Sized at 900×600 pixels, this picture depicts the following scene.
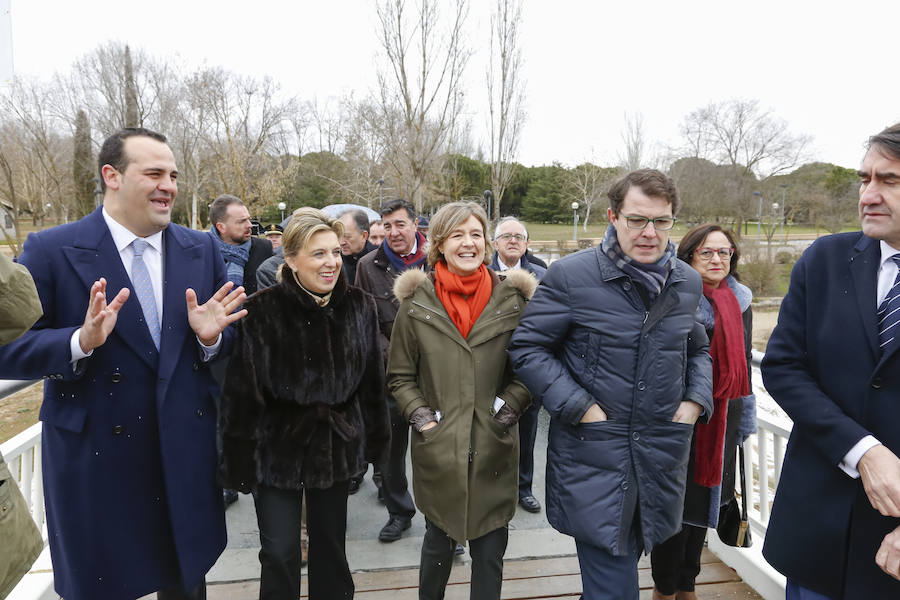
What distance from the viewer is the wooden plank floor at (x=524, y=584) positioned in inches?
109

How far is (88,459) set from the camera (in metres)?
1.98

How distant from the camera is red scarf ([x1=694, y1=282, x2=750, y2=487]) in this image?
8.41 ft

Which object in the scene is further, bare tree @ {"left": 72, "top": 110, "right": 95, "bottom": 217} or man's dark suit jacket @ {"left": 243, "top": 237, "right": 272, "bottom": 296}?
bare tree @ {"left": 72, "top": 110, "right": 95, "bottom": 217}

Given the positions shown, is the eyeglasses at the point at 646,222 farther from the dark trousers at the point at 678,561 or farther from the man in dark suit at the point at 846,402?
the dark trousers at the point at 678,561

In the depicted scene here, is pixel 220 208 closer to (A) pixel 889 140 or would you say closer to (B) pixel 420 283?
(B) pixel 420 283

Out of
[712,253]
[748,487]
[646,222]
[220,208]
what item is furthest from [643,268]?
[220,208]

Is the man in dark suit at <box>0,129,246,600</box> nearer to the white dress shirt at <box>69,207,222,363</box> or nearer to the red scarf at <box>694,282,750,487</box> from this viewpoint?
the white dress shirt at <box>69,207,222,363</box>

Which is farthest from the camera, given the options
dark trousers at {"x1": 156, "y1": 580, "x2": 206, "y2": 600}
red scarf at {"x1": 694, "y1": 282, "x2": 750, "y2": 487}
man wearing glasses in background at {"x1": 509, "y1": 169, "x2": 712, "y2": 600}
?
red scarf at {"x1": 694, "y1": 282, "x2": 750, "y2": 487}

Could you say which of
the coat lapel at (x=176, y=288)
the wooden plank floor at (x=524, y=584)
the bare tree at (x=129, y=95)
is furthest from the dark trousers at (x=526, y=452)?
the bare tree at (x=129, y=95)

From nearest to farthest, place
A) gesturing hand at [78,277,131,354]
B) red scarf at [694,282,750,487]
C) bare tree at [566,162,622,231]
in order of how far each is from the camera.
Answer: gesturing hand at [78,277,131,354] → red scarf at [694,282,750,487] → bare tree at [566,162,622,231]

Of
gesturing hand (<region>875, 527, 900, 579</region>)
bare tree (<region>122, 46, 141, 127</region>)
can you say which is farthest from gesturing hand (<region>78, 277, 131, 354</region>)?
bare tree (<region>122, 46, 141, 127</region>)

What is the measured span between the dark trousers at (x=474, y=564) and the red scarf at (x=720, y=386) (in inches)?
40.1

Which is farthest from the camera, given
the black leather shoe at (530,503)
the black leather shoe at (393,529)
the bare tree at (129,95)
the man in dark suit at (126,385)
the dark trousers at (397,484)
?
the bare tree at (129,95)

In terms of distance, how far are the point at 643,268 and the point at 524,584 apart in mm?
1832
